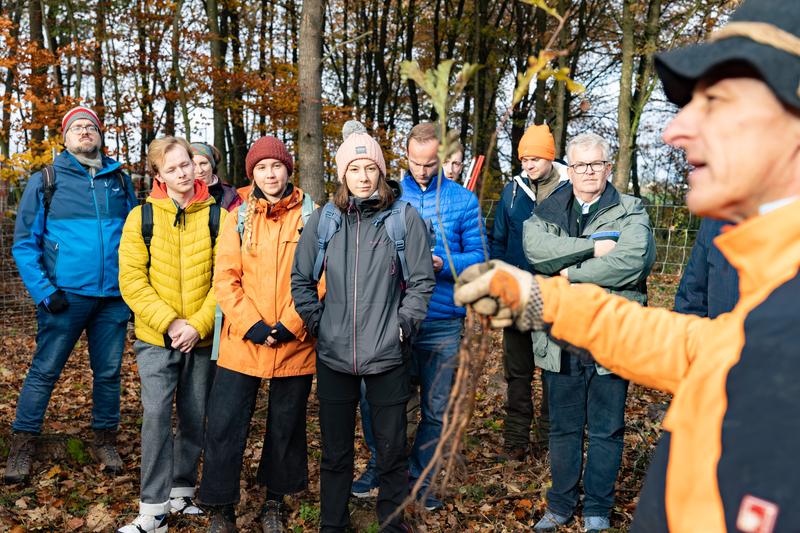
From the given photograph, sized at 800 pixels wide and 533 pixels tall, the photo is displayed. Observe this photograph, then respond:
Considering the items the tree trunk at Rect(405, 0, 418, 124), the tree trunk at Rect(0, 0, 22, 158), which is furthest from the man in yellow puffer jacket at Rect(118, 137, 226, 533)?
the tree trunk at Rect(405, 0, 418, 124)

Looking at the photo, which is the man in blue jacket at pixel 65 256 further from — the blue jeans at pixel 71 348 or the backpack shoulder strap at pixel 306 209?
the backpack shoulder strap at pixel 306 209

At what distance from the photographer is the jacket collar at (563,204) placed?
3705mm

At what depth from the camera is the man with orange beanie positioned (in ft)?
15.5

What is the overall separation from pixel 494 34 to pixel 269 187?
53.9ft

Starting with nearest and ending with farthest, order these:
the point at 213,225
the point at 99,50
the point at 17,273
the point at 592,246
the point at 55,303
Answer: the point at 592,246
the point at 213,225
the point at 55,303
the point at 17,273
the point at 99,50

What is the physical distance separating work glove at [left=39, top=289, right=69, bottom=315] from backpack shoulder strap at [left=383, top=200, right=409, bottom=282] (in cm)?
239

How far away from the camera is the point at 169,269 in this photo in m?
3.83

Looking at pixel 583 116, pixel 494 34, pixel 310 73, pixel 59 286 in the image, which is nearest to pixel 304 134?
pixel 310 73

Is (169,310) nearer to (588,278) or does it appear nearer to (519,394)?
(588,278)

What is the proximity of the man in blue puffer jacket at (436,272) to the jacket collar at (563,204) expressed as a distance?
1.66ft

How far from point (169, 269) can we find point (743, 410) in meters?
3.38

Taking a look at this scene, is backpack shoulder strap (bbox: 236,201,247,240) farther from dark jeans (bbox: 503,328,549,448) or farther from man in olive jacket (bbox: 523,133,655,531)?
dark jeans (bbox: 503,328,549,448)

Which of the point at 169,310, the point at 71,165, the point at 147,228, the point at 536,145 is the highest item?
the point at 536,145

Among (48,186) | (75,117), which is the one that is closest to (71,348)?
Result: (48,186)
